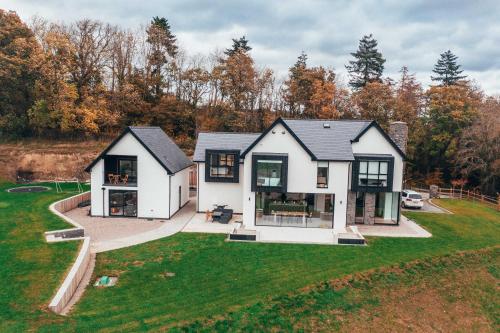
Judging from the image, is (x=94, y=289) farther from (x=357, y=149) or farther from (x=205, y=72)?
(x=205, y=72)

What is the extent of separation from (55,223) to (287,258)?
41.0 feet

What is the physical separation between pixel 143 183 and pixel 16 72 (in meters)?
23.1

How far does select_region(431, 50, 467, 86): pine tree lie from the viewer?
164 feet

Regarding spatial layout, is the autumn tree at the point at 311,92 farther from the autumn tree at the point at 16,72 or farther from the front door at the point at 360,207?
the autumn tree at the point at 16,72

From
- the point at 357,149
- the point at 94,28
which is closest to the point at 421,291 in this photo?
the point at 357,149

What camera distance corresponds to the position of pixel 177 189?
24.8 m

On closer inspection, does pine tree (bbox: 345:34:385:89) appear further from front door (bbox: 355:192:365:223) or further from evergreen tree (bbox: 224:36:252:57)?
front door (bbox: 355:192:365:223)

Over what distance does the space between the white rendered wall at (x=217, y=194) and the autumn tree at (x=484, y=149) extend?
76.4 feet

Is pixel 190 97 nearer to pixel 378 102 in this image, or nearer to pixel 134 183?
pixel 378 102

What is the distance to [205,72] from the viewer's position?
1625 inches

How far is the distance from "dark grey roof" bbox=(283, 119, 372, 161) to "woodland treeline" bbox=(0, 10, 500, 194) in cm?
1481

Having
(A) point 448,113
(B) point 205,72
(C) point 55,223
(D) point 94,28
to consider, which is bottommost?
(C) point 55,223

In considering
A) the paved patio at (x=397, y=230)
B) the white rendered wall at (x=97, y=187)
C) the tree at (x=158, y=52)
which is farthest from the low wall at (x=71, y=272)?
the tree at (x=158, y=52)

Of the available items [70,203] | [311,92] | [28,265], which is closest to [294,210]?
[28,265]
